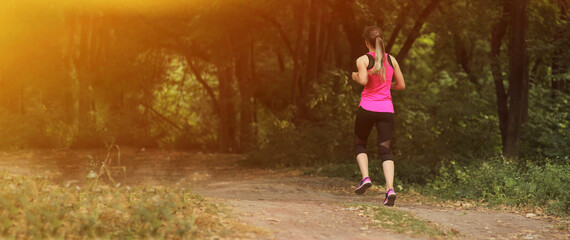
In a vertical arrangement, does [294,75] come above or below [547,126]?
above

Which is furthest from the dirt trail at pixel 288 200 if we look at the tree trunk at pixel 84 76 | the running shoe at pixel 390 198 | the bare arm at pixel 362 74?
the tree trunk at pixel 84 76

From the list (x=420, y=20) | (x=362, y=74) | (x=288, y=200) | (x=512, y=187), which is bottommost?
(x=288, y=200)

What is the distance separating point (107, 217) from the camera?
7.12 metres

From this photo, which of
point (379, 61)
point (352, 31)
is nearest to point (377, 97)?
point (379, 61)

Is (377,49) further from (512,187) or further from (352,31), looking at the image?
(352,31)

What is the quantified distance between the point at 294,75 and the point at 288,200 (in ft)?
46.6

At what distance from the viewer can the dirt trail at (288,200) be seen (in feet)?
26.6

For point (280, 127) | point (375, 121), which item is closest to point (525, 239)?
point (375, 121)

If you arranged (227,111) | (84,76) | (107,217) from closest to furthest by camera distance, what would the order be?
1. (107,217)
2. (84,76)
3. (227,111)

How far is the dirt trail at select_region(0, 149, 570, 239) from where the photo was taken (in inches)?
319

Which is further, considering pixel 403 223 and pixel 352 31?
pixel 352 31

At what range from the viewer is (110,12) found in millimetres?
27188

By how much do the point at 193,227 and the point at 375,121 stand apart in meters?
3.48

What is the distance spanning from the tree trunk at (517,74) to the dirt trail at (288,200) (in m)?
4.27
